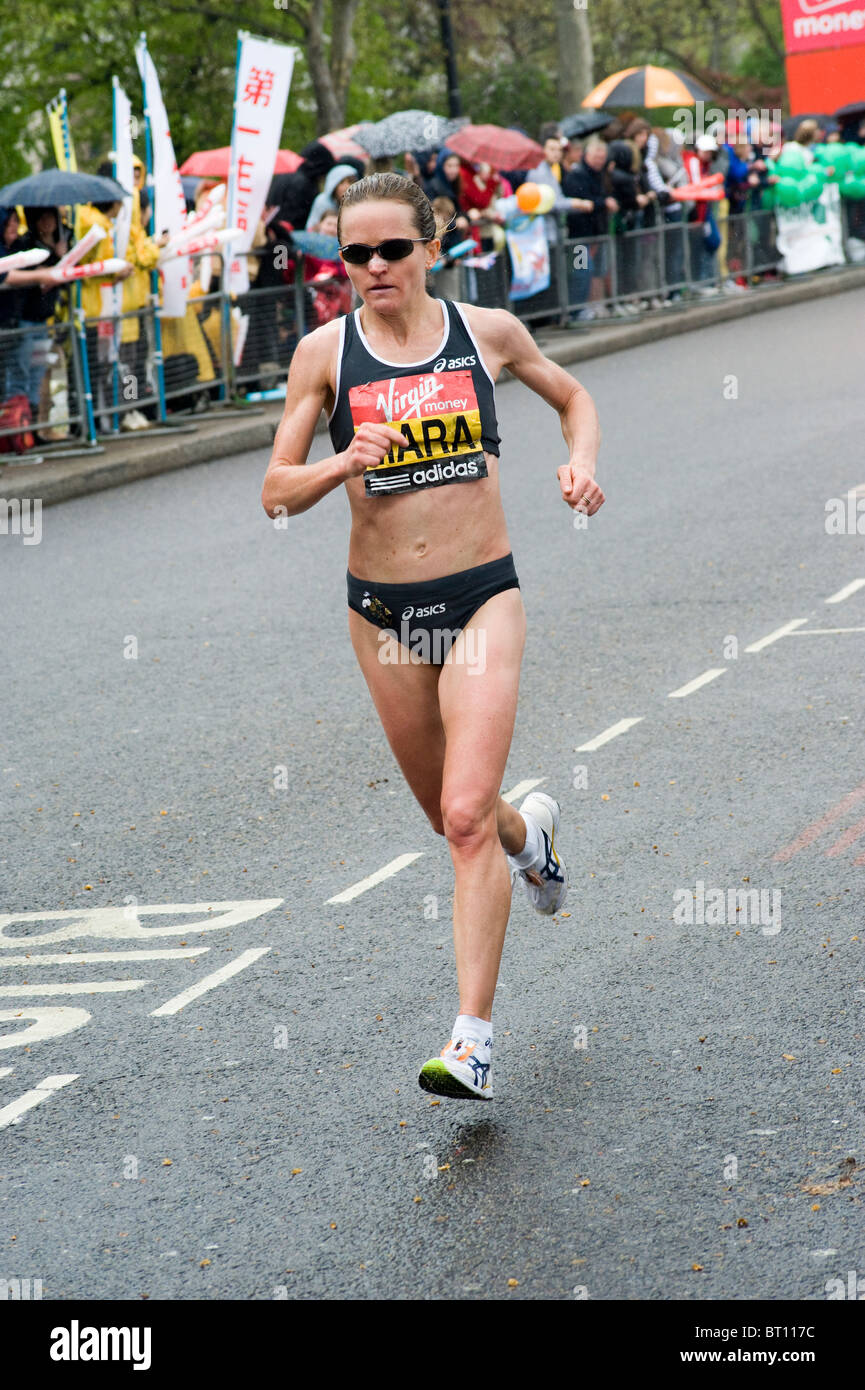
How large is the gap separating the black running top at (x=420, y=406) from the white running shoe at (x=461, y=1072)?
135 centimetres

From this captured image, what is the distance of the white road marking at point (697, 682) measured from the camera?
26.0 feet

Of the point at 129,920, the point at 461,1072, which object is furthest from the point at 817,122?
the point at 461,1072

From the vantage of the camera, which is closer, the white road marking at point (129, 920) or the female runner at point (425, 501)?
the female runner at point (425, 501)

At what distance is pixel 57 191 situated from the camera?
14.6m

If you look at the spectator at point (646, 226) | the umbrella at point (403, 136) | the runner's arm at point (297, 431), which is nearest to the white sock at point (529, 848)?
the runner's arm at point (297, 431)

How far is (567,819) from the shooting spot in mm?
6547

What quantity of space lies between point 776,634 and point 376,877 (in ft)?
10.6

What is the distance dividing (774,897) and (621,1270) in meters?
2.16

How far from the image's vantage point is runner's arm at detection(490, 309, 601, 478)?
190 inches

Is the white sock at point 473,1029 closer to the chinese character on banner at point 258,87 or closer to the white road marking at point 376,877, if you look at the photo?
the white road marking at point 376,877

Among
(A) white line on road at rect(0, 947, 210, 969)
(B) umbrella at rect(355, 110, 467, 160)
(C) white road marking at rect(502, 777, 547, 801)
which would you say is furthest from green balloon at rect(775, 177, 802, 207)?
(A) white line on road at rect(0, 947, 210, 969)

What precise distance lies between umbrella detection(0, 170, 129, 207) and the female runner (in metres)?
10.5

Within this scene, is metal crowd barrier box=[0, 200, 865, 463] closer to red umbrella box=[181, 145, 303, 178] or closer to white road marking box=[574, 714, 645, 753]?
red umbrella box=[181, 145, 303, 178]

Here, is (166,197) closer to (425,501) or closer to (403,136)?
(403,136)
